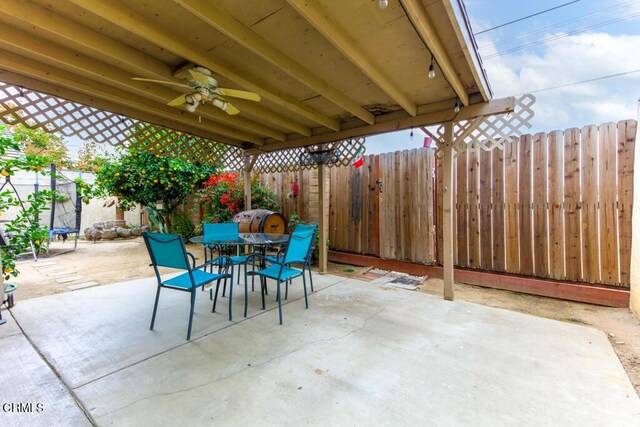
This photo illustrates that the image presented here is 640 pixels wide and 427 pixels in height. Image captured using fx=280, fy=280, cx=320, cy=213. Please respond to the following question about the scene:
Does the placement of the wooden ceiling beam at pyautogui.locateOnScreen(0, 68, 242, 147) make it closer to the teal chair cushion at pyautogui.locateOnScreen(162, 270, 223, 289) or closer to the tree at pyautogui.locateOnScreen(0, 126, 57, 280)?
the tree at pyautogui.locateOnScreen(0, 126, 57, 280)

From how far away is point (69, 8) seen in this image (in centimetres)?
176

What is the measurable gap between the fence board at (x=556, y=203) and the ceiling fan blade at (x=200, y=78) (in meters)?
3.75

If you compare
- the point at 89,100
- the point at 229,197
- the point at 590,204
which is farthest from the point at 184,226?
the point at 590,204

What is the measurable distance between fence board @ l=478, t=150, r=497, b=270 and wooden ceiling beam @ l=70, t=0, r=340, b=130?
2673mm

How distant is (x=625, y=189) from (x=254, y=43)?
384 cm

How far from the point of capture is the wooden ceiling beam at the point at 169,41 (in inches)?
65.6

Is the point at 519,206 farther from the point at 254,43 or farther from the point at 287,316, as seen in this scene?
the point at 254,43

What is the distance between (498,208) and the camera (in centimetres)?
363

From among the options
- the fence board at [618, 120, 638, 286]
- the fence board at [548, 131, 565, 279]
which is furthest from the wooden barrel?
the fence board at [618, 120, 638, 286]

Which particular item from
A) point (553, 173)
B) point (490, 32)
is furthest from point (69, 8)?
point (490, 32)

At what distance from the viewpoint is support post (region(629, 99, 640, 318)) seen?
266 centimetres

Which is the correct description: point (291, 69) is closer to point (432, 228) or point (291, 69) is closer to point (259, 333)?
Result: point (259, 333)

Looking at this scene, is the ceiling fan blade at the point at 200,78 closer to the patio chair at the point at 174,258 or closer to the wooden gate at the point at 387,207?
the patio chair at the point at 174,258

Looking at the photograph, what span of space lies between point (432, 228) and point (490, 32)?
6238 mm
